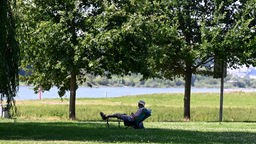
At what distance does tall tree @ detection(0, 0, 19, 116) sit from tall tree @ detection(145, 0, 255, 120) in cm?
1468

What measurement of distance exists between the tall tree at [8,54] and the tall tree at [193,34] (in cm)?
1468

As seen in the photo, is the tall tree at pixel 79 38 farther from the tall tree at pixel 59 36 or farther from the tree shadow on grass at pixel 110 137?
the tree shadow on grass at pixel 110 137

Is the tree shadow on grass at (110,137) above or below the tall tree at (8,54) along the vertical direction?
below

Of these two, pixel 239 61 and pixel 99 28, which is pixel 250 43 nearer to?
pixel 239 61

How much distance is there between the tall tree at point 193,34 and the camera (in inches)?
1331

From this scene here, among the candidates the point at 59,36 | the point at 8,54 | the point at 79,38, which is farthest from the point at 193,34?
the point at 8,54

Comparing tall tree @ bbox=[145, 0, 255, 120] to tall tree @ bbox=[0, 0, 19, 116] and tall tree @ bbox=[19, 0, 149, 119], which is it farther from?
tall tree @ bbox=[0, 0, 19, 116]

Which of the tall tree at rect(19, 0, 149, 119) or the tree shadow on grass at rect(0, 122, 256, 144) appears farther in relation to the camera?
the tall tree at rect(19, 0, 149, 119)

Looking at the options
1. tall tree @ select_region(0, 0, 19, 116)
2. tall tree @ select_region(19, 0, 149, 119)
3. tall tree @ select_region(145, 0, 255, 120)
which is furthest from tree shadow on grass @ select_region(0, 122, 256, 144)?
tall tree @ select_region(145, 0, 255, 120)

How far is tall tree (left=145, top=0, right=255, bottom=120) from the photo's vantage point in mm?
33812

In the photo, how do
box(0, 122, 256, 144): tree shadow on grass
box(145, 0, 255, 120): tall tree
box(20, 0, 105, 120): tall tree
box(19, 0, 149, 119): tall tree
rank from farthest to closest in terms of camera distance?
box(145, 0, 255, 120): tall tree → box(20, 0, 105, 120): tall tree → box(19, 0, 149, 119): tall tree → box(0, 122, 256, 144): tree shadow on grass

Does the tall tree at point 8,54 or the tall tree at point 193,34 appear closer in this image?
the tall tree at point 8,54

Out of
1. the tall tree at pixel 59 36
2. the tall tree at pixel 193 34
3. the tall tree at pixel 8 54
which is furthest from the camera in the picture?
the tall tree at pixel 193 34

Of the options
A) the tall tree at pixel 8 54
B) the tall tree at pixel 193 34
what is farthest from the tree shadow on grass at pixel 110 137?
the tall tree at pixel 193 34
